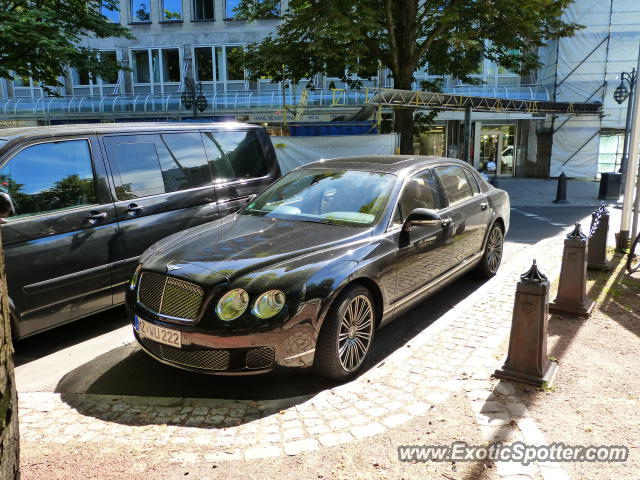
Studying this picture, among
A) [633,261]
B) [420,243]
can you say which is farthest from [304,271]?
[633,261]

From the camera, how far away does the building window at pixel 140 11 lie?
28.1 metres

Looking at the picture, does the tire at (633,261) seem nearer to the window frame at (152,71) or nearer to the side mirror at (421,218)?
the side mirror at (421,218)

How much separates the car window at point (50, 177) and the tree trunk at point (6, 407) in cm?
291

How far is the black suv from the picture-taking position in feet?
13.6

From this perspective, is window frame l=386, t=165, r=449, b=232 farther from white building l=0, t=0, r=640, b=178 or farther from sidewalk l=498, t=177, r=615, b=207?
white building l=0, t=0, r=640, b=178

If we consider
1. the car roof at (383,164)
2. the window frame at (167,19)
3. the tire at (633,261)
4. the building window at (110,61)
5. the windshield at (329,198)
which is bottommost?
the tire at (633,261)

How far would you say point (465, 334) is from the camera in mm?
4617

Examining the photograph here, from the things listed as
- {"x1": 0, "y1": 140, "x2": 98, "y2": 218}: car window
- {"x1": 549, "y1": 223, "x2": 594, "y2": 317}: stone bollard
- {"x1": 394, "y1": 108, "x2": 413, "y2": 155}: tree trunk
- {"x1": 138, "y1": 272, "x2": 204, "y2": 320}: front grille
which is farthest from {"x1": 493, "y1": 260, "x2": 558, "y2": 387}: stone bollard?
{"x1": 394, "y1": 108, "x2": 413, "y2": 155}: tree trunk

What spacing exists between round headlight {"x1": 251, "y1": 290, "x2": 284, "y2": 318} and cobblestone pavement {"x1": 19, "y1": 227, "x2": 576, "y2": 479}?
0.65 metres

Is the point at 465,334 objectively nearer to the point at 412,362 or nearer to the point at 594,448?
the point at 412,362

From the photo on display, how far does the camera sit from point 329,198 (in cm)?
470

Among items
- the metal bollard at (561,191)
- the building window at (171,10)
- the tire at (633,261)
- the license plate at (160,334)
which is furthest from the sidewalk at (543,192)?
the building window at (171,10)

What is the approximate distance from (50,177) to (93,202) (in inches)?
16.6

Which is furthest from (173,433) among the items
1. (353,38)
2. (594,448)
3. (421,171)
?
(353,38)
